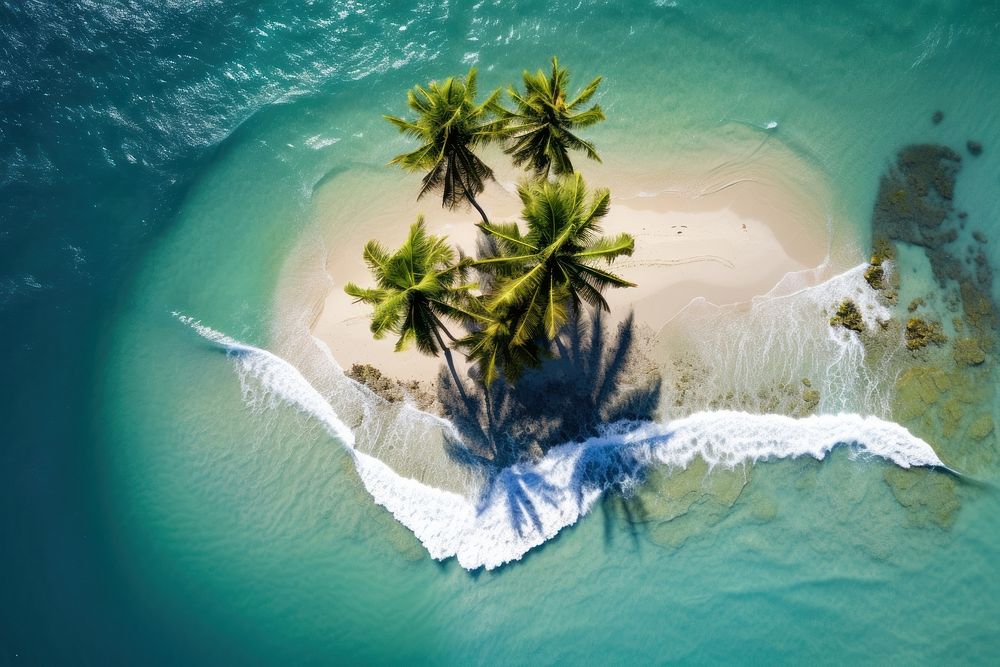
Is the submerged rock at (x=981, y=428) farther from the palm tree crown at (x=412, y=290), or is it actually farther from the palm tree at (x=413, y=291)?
the palm tree crown at (x=412, y=290)

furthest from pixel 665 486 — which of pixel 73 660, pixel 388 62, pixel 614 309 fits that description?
pixel 73 660

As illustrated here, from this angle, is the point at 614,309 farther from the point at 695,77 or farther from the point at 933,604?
the point at 933,604

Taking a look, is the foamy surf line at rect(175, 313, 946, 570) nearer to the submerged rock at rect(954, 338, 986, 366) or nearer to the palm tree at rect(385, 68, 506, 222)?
the submerged rock at rect(954, 338, 986, 366)

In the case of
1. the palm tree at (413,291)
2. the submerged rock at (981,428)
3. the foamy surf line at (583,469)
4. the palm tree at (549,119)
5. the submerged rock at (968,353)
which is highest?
the palm tree at (549,119)

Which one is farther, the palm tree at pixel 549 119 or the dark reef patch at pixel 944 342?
the dark reef patch at pixel 944 342

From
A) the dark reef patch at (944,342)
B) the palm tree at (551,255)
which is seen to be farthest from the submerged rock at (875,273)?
the palm tree at (551,255)

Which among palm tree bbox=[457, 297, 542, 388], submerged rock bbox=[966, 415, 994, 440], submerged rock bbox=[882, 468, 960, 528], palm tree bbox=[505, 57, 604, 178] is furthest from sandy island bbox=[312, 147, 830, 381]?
submerged rock bbox=[882, 468, 960, 528]
